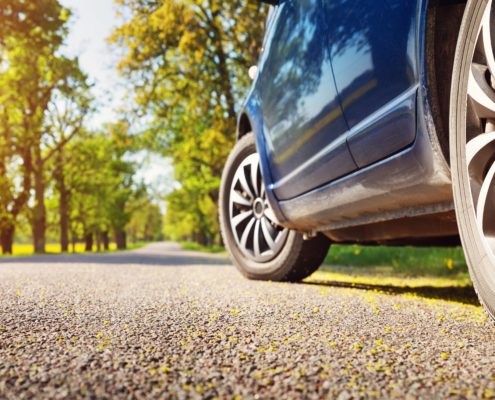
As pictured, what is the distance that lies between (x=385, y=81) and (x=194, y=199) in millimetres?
24725

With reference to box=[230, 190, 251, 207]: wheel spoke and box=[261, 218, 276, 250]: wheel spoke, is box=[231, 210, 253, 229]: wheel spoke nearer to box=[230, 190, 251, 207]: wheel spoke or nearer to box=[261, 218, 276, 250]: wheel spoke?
box=[230, 190, 251, 207]: wheel spoke

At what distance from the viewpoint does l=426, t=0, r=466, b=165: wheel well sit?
5.23ft

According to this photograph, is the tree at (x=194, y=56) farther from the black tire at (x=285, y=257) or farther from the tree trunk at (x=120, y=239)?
the tree trunk at (x=120, y=239)

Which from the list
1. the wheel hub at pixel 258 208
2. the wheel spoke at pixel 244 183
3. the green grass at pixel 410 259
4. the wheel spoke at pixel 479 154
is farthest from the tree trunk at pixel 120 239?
the wheel spoke at pixel 479 154

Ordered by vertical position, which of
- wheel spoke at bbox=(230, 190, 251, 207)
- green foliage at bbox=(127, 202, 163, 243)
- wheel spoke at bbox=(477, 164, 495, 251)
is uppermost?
green foliage at bbox=(127, 202, 163, 243)

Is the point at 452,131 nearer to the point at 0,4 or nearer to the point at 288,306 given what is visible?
the point at 288,306

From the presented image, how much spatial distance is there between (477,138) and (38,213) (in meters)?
19.7

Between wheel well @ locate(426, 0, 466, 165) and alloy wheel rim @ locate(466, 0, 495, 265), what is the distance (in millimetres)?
157

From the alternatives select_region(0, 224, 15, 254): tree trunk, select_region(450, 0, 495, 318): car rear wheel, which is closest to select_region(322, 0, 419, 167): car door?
select_region(450, 0, 495, 318): car rear wheel

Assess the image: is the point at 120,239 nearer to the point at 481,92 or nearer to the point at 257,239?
the point at 257,239

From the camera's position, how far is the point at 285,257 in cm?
340

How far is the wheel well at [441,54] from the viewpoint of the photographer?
1.59 m

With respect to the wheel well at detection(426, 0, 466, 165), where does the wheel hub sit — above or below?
below

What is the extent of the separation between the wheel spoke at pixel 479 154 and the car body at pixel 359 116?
17 centimetres
